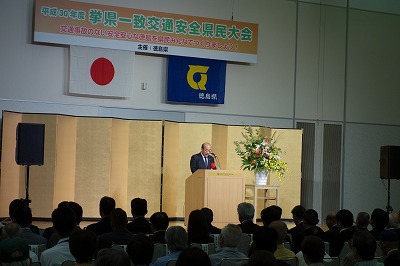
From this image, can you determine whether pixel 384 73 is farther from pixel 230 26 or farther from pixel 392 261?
pixel 392 261

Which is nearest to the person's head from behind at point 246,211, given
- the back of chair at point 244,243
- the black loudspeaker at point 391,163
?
the back of chair at point 244,243

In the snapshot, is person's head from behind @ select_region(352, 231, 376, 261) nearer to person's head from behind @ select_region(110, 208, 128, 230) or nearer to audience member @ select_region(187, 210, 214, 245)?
audience member @ select_region(187, 210, 214, 245)

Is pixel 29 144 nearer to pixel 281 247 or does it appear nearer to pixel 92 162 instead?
pixel 92 162

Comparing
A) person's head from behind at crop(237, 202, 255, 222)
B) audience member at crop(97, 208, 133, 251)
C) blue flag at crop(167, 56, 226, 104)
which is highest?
blue flag at crop(167, 56, 226, 104)

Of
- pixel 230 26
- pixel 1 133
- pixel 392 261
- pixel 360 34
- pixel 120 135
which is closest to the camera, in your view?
pixel 392 261

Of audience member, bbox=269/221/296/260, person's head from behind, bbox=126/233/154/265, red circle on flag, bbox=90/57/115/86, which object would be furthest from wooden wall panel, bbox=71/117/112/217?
person's head from behind, bbox=126/233/154/265

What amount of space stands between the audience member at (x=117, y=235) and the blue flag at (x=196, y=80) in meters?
7.10

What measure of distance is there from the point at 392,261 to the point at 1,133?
8682mm

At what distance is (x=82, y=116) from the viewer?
37.9ft

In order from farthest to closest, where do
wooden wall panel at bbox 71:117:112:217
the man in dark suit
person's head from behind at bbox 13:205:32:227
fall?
1. wooden wall panel at bbox 71:117:112:217
2. the man in dark suit
3. person's head from behind at bbox 13:205:32:227

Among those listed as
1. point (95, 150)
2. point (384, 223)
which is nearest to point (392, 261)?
point (384, 223)

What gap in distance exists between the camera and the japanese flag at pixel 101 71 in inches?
461

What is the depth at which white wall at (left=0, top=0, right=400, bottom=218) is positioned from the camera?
1163 cm

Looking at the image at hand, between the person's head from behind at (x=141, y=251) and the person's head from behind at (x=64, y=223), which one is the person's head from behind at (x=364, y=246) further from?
the person's head from behind at (x=64, y=223)
